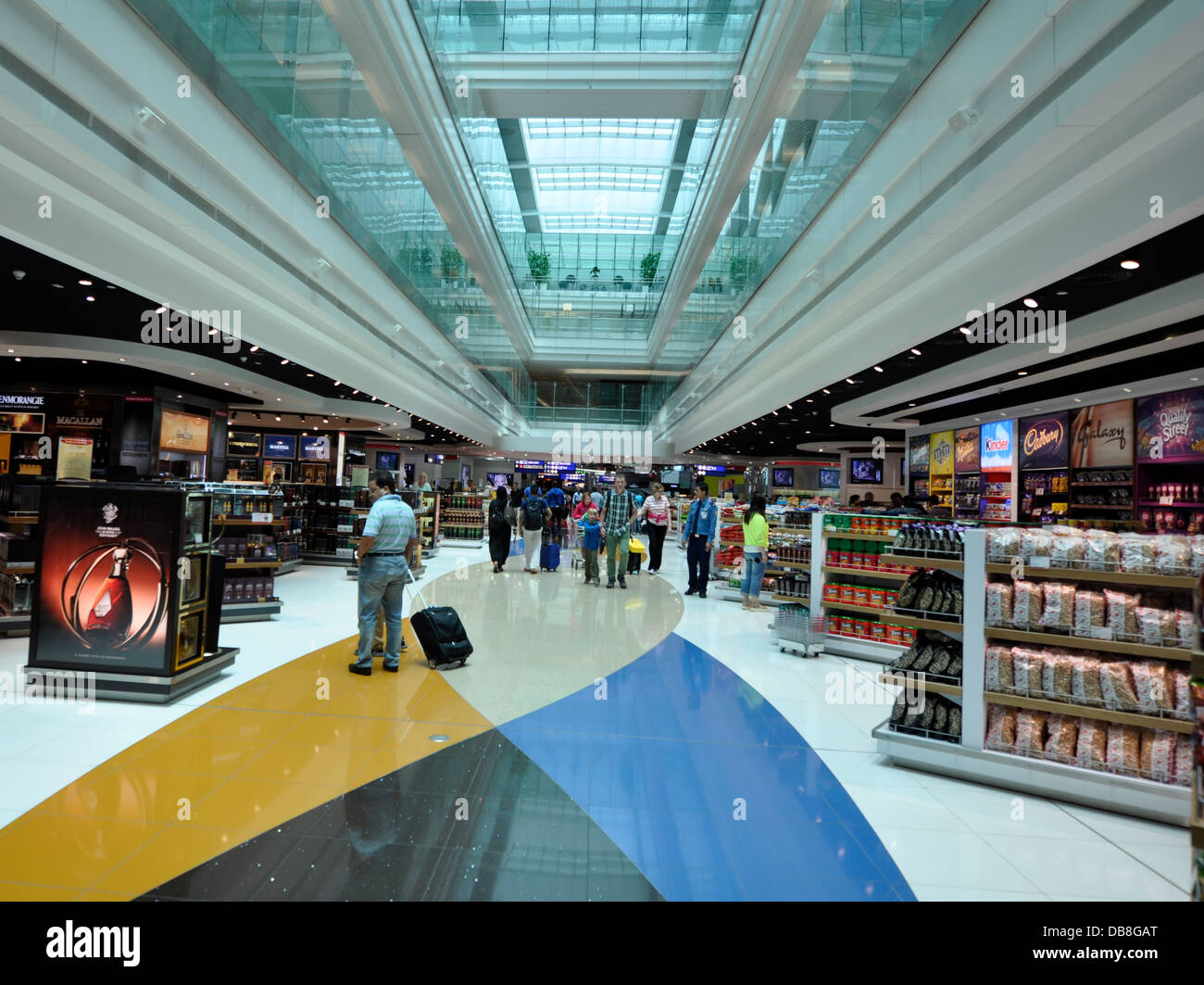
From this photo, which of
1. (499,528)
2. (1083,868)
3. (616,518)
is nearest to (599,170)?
(499,528)

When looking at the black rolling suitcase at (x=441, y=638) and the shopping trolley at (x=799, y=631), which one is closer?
the black rolling suitcase at (x=441, y=638)

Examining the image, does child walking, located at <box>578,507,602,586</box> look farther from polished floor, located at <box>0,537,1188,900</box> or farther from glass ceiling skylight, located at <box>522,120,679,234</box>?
glass ceiling skylight, located at <box>522,120,679,234</box>

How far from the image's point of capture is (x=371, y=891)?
234 centimetres

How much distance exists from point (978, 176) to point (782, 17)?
3.97 meters

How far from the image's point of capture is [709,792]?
3307mm

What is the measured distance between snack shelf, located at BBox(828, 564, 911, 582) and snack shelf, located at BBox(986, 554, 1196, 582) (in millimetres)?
2625

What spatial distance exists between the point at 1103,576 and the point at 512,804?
10.8ft

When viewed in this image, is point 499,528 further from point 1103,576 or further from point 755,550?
point 1103,576

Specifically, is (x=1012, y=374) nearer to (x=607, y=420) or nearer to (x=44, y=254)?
(x=44, y=254)

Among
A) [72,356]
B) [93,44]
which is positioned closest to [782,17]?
[93,44]

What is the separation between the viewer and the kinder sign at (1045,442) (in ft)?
33.7

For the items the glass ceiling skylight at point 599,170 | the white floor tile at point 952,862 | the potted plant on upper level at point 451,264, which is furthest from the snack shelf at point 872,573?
the glass ceiling skylight at point 599,170

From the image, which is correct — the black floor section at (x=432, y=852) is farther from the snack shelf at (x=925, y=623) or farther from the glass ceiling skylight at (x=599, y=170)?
the glass ceiling skylight at (x=599, y=170)

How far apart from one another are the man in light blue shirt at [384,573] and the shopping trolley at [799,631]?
3829 millimetres
